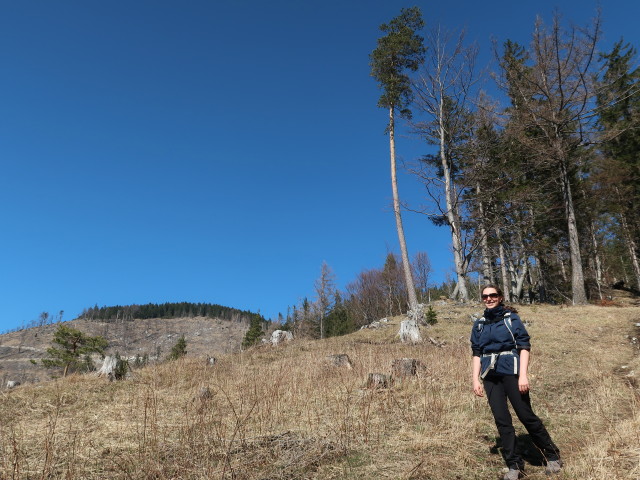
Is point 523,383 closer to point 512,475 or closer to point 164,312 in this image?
point 512,475

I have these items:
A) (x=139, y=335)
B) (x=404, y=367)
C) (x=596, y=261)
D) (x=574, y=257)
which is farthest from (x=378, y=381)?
(x=139, y=335)

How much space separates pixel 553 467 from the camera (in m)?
3.35

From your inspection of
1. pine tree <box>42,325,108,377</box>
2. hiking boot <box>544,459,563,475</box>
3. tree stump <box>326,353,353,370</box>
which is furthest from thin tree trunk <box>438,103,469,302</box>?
pine tree <box>42,325,108,377</box>

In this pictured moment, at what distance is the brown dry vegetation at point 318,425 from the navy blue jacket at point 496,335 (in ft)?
3.55

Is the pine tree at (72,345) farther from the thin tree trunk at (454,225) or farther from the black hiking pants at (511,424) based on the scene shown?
the black hiking pants at (511,424)

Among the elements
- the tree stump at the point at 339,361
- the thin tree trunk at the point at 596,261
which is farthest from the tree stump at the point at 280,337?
the thin tree trunk at the point at 596,261

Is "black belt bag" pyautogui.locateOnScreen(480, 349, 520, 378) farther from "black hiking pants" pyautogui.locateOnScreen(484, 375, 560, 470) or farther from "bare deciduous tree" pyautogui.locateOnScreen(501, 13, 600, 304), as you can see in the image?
"bare deciduous tree" pyautogui.locateOnScreen(501, 13, 600, 304)

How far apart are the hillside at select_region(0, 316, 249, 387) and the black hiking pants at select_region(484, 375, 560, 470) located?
11728cm

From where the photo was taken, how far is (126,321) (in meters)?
162

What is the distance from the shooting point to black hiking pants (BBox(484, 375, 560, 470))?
342 cm

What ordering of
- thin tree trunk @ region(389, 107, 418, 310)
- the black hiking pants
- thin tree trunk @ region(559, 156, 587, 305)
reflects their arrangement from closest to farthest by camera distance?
the black hiking pants, thin tree trunk @ region(389, 107, 418, 310), thin tree trunk @ region(559, 156, 587, 305)

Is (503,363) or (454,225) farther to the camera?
(454,225)

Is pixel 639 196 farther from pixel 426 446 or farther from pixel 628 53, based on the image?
pixel 426 446

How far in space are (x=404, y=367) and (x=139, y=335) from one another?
165 meters
